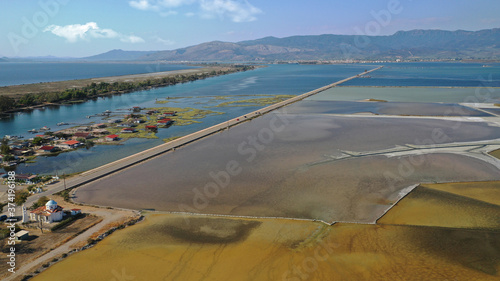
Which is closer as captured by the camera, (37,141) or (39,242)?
(39,242)

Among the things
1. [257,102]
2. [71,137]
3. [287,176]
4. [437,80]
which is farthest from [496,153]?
[437,80]

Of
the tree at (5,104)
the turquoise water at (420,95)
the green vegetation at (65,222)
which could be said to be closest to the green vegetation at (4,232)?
the green vegetation at (65,222)

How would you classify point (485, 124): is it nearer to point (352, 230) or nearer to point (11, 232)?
point (352, 230)

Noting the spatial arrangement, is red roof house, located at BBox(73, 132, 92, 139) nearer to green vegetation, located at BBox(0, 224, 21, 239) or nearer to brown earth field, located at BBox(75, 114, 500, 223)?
brown earth field, located at BBox(75, 114, 500, 223)

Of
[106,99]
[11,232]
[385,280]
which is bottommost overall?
[385,280]

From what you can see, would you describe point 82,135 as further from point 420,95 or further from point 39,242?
point 420,95

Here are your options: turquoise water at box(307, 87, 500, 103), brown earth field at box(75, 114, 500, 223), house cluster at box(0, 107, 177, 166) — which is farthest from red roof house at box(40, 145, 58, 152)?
turquoise water at box(307, 87, 500, 103)

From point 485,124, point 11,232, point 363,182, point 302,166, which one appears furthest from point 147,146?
point 485,124
